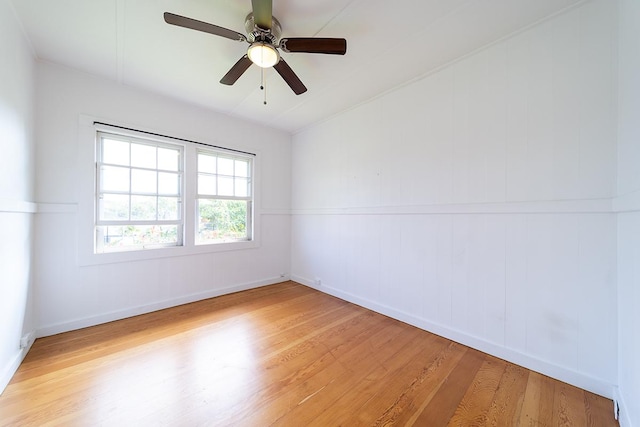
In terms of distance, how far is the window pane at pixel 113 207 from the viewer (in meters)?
2.52

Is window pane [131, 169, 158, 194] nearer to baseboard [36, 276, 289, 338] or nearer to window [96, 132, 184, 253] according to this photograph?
window [96, 132, 184, 253]

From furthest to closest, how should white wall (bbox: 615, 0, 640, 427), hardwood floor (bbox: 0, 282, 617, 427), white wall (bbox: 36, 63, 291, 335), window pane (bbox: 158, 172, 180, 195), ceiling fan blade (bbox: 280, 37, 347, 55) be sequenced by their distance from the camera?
window pane (bbox: 158, 172, 180, 195) → white wall (bbox: 36, 63, 291, 335) → ceiling fan blade (bbox: 280, 37, 347, 55) → hardwood floor (bbox: 0, 282, 617, 427) → white wall (bbox: 615, 0, 640, 427)

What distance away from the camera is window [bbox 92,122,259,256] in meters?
2.55

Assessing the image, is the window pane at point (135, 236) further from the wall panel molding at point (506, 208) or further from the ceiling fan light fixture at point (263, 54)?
the wall panel molding at point (506, 208)

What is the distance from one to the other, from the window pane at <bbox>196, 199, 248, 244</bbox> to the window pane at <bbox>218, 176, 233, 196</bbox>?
12 centimetres

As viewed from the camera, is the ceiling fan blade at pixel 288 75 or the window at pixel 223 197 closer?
the ceiling fan blade at pixel 288 75

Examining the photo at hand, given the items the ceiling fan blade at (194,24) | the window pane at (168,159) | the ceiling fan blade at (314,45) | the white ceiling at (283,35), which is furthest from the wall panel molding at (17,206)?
the ceiling fan blade at (314,45)

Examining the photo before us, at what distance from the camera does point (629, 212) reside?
1.30 meters

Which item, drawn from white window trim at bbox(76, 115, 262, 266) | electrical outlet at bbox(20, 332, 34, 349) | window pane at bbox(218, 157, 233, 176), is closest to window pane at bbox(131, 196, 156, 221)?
white window trim at bbox(76, 115, 262, 266)

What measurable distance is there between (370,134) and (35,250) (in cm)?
360

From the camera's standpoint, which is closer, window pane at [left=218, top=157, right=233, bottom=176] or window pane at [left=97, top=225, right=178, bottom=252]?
window pane at [left=97, top=225, right=178, bottom=252]

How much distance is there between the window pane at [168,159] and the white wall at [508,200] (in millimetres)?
2421

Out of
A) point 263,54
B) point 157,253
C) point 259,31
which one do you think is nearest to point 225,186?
point 157,253

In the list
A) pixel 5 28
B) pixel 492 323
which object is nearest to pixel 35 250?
pixel 5 28
